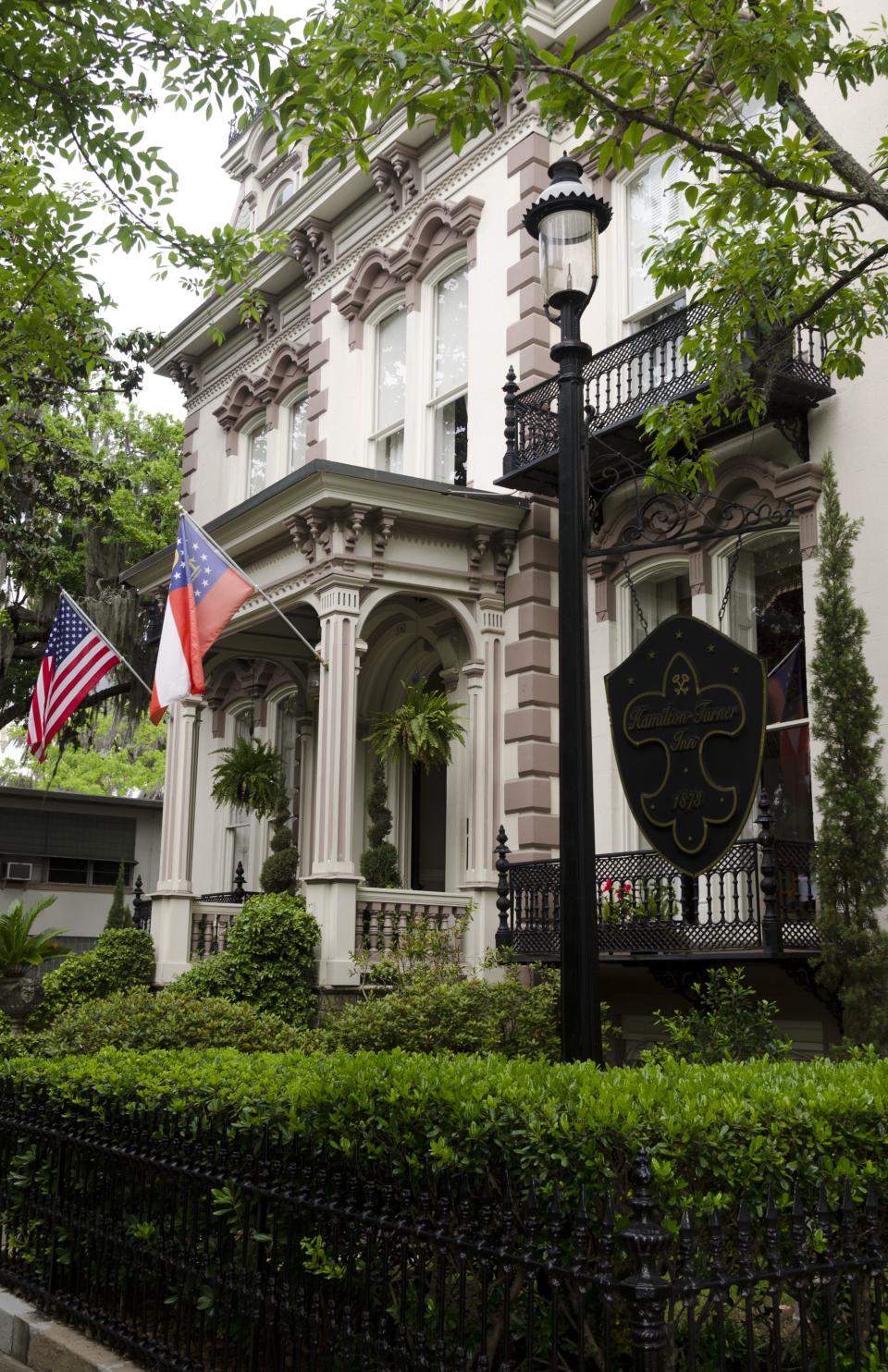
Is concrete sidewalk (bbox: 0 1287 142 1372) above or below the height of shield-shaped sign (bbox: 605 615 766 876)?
below

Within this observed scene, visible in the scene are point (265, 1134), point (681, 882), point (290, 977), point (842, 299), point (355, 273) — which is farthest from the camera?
point (355, 273)

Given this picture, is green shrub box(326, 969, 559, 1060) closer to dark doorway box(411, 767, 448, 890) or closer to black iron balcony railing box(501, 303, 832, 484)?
black iron balcony railing box(501, 303, 832, 484)

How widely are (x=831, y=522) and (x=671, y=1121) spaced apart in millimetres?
8533

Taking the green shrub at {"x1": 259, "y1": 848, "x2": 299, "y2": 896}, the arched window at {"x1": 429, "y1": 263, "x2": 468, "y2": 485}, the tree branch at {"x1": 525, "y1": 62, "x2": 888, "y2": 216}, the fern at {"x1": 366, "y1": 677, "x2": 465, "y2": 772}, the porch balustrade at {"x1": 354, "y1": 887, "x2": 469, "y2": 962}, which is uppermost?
the arched window at {"x1": 429, "y1": 263, "x2": 468, "y2": 485}

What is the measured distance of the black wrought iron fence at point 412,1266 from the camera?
12.6 ft

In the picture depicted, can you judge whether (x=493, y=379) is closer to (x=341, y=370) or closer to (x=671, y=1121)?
(x=341, y=370)

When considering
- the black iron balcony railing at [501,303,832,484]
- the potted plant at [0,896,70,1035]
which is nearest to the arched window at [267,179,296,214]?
the black iron balcony railing at [501,303,832,484]

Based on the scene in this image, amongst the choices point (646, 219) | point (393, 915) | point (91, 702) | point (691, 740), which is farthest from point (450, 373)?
point (91, 702)

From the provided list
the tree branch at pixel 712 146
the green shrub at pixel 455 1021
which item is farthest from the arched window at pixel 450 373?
the tree branch at pixel 712 146

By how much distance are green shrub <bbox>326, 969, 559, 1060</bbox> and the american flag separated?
26.1 feet

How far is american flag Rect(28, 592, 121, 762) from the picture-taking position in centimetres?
1767

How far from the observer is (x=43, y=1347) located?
6574mm

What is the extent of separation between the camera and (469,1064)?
577 cm

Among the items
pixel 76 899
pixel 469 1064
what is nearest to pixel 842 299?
pixel 469 1064
